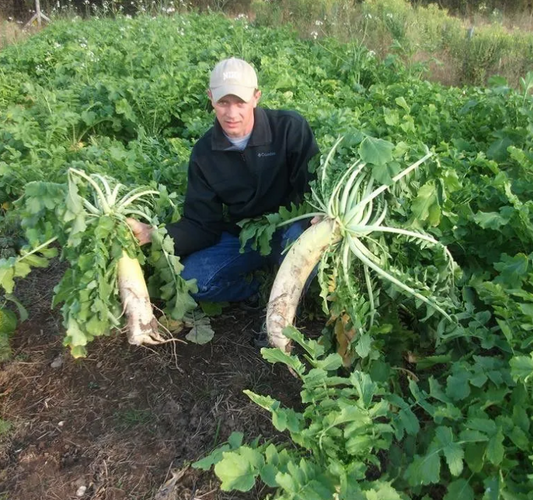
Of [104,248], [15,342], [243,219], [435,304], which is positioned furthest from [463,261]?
[15,342]

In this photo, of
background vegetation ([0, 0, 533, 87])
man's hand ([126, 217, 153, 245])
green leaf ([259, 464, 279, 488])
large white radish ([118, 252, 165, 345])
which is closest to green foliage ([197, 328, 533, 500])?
green leaf ([259, 464, 279, 488])

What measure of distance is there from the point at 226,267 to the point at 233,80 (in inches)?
44.8

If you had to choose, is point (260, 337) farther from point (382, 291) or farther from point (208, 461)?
point (208, 461)

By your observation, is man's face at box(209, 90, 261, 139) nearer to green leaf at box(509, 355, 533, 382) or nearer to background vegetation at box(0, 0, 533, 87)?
green leaf at box(509, 355, 533, 382)

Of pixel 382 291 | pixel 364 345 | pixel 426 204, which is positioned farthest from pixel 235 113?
pixel 364 345

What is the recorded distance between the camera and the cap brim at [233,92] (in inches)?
111

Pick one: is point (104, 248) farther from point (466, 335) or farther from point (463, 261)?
point (463, 261)

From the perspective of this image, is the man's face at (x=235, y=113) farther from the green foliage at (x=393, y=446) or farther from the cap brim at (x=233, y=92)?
the green foliage at (x=393, y=446)

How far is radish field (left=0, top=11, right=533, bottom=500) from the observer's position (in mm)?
1854

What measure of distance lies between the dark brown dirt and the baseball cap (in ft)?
4.59

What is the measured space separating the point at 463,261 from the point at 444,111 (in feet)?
6.76

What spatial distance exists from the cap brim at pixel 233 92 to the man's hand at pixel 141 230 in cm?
80

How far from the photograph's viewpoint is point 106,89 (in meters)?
5.68

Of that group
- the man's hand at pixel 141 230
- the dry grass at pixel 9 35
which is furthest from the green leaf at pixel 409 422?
the dry grass at pixel 9 35
